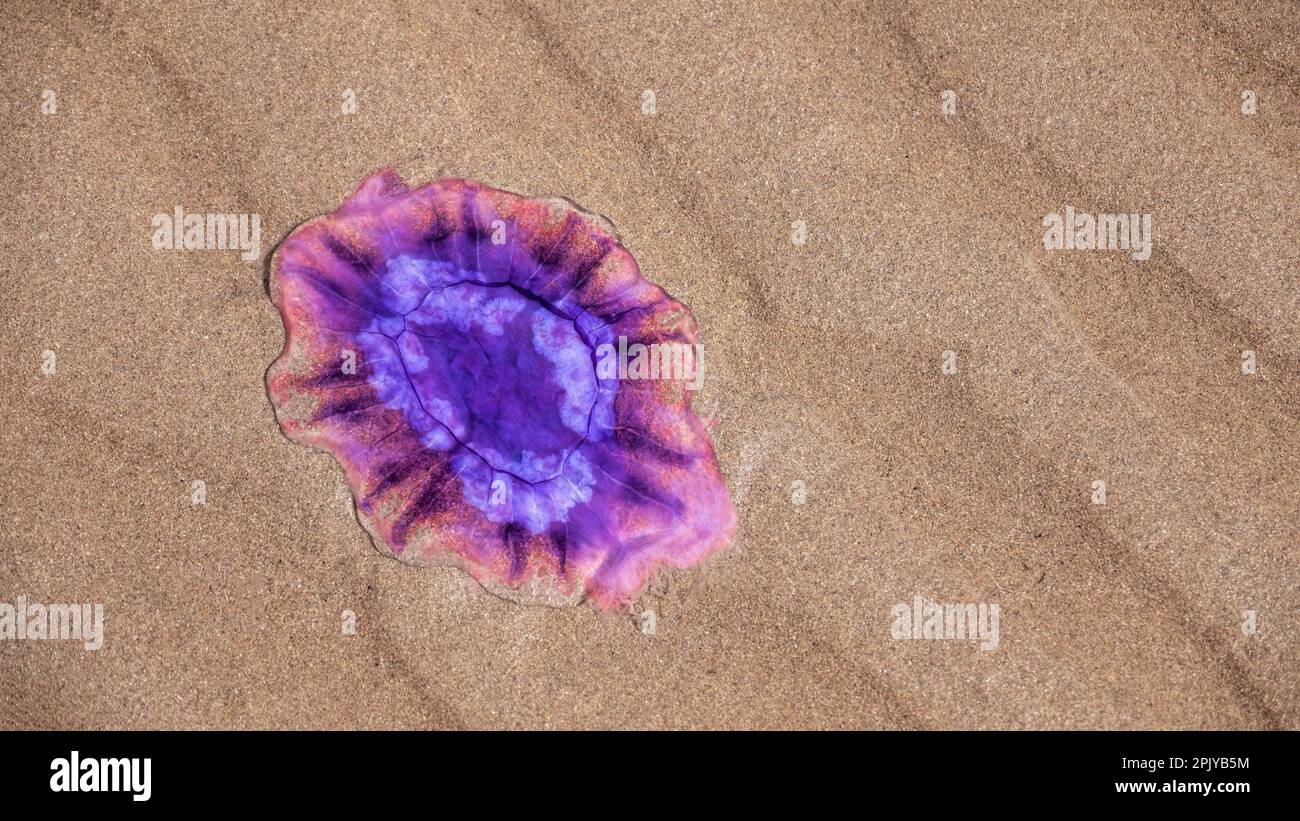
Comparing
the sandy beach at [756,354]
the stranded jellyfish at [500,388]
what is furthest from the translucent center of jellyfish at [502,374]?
Result: the sandy beach at [756,354]

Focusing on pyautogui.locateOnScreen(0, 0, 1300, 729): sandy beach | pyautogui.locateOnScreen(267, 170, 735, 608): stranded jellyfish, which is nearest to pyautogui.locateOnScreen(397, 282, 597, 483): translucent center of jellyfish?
pyautogui.locateOnScreen(267, 170, 735, 608): stranded jellyfish

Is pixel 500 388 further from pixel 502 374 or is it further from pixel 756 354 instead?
pixel 756 354

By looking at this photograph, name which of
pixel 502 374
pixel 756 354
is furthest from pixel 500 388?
pixel 756 354

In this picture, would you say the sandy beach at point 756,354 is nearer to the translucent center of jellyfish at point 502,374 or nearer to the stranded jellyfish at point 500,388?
the stranded jellyfish at point 500,388

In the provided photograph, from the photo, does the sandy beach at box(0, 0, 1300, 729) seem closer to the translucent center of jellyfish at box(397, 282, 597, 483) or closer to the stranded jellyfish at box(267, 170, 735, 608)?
the stranded jellyfish at box(267, 170, 735, 608)
